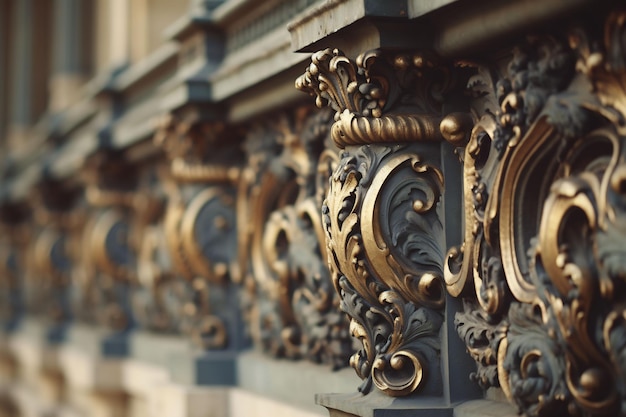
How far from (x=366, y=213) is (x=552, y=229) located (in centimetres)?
65

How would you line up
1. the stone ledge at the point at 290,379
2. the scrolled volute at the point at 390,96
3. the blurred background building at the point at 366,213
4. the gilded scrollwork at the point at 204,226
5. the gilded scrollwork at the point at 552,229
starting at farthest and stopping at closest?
the gilded scrollwork at the point at 204,226 → the stone ledge at the point at 290,379 → the scrolled volute at the point at 390,96 → the blurred background building at the point at 366,213 → the gilded scrollwork at the point at 552,229

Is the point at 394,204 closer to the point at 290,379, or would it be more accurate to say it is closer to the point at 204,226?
the point at 290,379

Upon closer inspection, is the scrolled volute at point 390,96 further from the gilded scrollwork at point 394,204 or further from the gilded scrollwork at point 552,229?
the gilded scrollwork at point 552,229

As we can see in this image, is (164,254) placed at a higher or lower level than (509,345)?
higher

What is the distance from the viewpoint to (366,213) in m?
2.99

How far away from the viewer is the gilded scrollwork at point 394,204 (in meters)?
2.99

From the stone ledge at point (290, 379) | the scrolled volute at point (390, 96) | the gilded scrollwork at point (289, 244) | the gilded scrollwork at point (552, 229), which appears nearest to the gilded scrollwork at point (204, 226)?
the gilded scrollwork at point (289, 244)

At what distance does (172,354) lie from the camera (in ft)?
17.1

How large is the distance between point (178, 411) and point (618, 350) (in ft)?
9.34

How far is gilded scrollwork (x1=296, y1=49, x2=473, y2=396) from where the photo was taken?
118 inches

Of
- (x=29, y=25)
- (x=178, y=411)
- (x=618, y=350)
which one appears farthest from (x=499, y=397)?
(x=29, y=25)

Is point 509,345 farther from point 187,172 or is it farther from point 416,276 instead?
point 187,172

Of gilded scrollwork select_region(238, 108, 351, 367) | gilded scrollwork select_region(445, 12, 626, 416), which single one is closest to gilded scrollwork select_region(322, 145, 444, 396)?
gilded scrollwork select_region(445, 12, 626, 416)

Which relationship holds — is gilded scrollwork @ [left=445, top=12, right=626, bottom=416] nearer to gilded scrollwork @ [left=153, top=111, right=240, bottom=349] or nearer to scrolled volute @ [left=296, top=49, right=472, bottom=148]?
scrolled volute @ [left=296, top=49, right=472, bottom=148]
